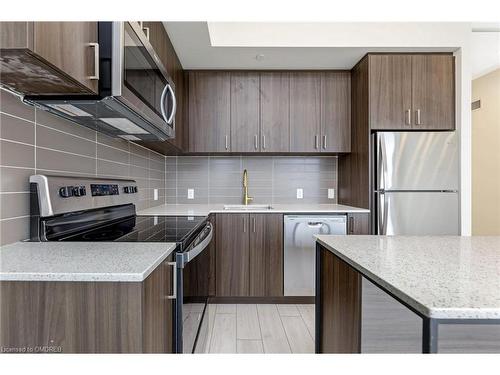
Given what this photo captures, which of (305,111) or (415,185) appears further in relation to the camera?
(305,111)

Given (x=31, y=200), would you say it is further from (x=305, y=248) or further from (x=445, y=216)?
(x=445, y=216)

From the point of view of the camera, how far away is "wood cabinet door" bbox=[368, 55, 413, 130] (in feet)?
8.78

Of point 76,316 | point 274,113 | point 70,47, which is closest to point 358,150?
point 274,113

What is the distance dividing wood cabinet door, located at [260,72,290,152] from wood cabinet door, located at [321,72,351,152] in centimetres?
35

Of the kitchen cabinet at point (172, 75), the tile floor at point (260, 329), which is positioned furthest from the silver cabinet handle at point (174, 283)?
the kitchen cabinet at point (172, 75)

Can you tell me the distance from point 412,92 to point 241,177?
5.81 feet

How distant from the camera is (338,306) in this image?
1315 millimetres

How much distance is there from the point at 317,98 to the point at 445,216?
155cm

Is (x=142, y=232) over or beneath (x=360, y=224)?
over

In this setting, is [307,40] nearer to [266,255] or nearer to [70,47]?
[266,255]

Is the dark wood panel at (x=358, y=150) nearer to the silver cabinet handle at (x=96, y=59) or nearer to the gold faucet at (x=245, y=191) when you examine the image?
the gold faucet at (x=245, y=191)

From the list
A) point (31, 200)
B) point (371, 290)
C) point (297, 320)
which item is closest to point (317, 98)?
point (297, 320)

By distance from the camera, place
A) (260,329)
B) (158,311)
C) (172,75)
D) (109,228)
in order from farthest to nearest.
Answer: (172,75)
(260,329)
(109,228)
(158,311)

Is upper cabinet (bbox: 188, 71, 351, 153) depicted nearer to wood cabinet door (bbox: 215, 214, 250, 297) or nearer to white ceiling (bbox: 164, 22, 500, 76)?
white ceiling (bbox: 164, 22, 500, 76)
